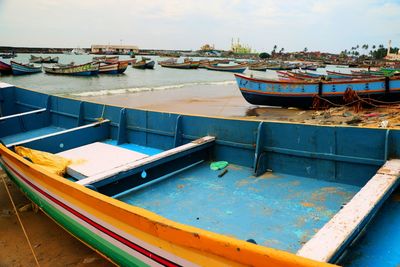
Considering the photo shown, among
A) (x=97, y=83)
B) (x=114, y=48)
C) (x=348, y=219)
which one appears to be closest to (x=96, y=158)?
(x=348, y=219)

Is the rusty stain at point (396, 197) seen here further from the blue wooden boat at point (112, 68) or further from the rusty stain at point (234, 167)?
the blue wooden boat at point (112, 68)

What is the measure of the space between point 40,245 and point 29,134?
4.70 meters

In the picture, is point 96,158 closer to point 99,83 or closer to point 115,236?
point 115,236

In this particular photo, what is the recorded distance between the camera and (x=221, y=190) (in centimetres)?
442

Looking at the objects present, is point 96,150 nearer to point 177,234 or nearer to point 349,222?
point 177,234

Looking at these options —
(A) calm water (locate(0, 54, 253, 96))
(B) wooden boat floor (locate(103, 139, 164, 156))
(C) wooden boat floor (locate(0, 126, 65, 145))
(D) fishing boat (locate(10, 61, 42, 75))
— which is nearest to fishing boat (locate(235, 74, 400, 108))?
(C) wooden boat floor (locate(0, 126, 65, 145))

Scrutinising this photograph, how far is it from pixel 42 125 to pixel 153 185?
541 centimetres

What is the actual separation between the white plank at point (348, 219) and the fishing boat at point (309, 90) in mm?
12769

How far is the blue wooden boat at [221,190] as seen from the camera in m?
2.38

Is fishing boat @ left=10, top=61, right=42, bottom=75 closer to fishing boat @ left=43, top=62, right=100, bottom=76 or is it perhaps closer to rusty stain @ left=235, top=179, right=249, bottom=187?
fishing boat @ left=43, top=62, right=100, bottom=76

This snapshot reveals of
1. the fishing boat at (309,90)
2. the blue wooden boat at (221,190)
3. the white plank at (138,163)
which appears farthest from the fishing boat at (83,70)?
the white plank at (138,163)

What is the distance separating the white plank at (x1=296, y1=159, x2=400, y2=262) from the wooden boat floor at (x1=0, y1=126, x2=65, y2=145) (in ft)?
24.1

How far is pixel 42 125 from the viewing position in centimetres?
862

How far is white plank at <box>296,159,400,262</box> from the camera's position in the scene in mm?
2159
